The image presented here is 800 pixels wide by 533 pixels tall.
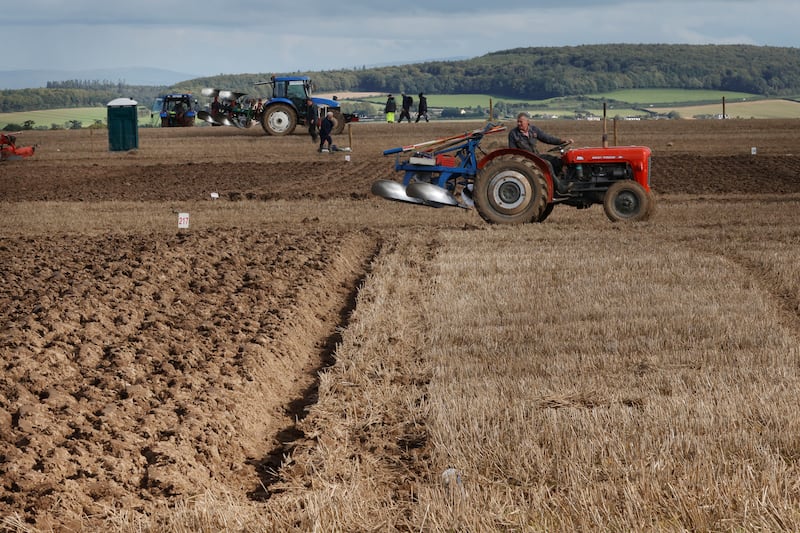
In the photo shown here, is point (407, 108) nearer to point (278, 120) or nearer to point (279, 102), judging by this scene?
point (278, 120)

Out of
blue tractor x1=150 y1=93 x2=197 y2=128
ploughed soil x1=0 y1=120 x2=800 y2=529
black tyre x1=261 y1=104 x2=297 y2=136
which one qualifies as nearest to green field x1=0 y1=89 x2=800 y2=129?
blue tractor x1=150 y1=93 x2=197 y2=128

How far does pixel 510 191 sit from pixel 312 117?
19.9m

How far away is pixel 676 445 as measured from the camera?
5465 millimetres

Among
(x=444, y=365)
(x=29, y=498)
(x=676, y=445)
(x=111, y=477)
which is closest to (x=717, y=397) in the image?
(x=676, y=445)

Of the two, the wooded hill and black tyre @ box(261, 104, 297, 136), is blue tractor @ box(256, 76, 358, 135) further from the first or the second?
the wooded hill

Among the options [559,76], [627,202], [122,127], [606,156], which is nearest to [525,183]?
[606,156]

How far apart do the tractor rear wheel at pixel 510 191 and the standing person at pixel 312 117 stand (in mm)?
18286

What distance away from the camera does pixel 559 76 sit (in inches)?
4072

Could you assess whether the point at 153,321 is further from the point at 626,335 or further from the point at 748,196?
the point at 748,196

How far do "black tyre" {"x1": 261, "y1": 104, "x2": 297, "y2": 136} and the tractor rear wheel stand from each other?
21755mm

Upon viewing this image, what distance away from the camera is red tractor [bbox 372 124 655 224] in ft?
46.2

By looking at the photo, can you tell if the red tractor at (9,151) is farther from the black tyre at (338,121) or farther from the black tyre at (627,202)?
the black tyre at (627,202)

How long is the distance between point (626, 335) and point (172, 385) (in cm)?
345

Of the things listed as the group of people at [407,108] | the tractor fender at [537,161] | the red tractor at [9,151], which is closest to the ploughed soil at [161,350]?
the tractor fender at [537,161]
